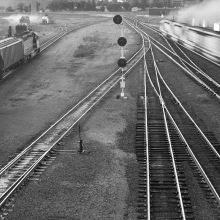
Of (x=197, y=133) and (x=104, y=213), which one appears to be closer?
(x=104, y=213)

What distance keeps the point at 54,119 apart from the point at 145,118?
4.38 m

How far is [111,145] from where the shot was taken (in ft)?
47.6

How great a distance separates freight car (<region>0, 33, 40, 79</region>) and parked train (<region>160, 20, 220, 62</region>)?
674 inches

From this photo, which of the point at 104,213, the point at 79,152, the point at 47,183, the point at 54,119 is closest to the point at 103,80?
the point at 54,119

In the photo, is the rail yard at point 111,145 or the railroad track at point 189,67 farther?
the railroad track at point 189,67

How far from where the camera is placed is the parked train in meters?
35.5

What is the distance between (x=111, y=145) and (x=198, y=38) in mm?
31101

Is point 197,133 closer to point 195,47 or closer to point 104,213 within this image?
point 104,213

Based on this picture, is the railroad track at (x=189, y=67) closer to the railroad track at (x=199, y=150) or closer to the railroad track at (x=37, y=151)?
the railroad track at (x=199, y=150)

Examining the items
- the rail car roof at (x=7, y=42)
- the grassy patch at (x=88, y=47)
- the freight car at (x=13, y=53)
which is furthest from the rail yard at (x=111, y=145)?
the grassy patch at (x=88, y=47)

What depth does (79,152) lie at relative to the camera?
13.8 m

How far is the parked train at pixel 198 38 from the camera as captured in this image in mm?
35469

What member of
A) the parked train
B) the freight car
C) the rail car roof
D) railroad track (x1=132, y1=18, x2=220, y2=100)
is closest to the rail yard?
railroad track (x1=132, y1=18, x2=220, y2=100)

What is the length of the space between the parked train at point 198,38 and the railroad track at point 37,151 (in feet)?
55.6
